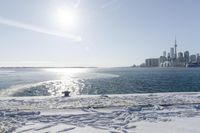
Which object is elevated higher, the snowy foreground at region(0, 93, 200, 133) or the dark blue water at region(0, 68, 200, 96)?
the snowy foreground at region(0, 93, 200, 133)

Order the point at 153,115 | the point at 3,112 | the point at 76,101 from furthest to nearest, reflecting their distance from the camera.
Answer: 1. the point at 76,101
2. the point at 3,112
3. the point at 153,115

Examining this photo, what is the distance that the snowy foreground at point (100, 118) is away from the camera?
36.1ft

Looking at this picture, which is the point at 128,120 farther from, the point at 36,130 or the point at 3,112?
the point at 3,112

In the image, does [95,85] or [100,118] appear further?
[95,85]

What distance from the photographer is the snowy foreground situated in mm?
11000

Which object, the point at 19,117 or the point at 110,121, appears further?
the point at 19,117

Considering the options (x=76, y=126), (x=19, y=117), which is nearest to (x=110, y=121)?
(x=76, y=126)

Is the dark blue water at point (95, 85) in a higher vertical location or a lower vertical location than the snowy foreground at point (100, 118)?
lower

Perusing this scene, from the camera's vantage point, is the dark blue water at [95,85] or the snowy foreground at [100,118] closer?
the snowy foreground at [100,118]

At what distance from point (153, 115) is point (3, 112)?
26.0 ft

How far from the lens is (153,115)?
13562mm

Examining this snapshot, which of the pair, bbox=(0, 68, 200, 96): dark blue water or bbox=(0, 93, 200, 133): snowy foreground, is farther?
bbox=(0, 68, 200, 96): dark blue water

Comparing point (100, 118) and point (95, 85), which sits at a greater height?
point (100, 118)

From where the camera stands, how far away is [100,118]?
518 inches
